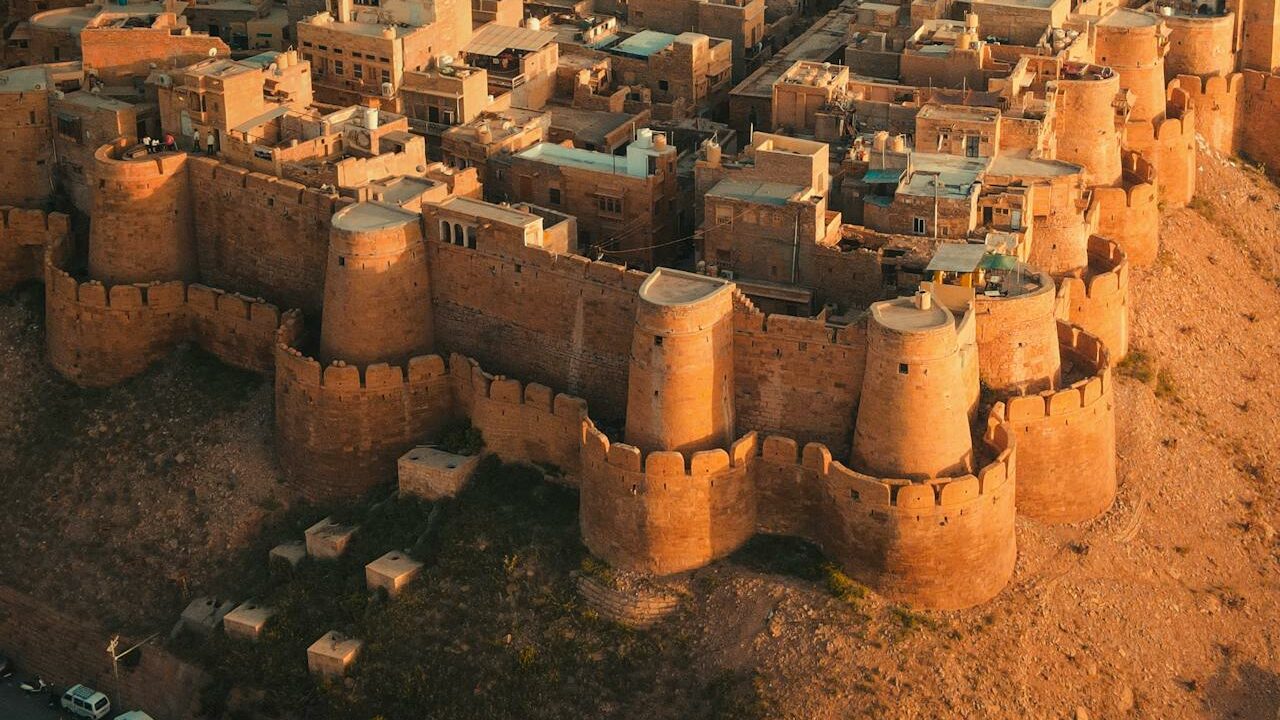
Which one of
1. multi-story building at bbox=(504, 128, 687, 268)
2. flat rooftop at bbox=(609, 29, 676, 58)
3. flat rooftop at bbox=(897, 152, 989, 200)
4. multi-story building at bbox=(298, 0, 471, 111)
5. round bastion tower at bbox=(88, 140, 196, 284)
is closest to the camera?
flat rooftop at bbox=(897, 152, 989, 200)

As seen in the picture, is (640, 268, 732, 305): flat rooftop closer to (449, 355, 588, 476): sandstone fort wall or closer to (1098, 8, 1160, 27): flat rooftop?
(449, 355, 588, 476): sandstone fort wall

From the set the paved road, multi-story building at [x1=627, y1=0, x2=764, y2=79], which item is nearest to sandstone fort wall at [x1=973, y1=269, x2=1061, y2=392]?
multi-story building at [x1=627, y1=0, x2=764, y2=79]

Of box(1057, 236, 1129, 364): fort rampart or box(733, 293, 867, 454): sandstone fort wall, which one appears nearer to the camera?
box(733, 293, 867, 454): sandstone fort wall

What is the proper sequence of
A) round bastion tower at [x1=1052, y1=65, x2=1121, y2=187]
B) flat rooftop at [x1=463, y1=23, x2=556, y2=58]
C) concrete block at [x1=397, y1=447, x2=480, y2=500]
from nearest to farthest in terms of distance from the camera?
1. concrete block at [x1=397, y1=447, x2=480, y2=500]
2. round bastion tower at [x1=1052, y1=65, x2=1121, y2=187]
3. flat rooftop at [x1=463, y1=23, x2=556, y2=58]

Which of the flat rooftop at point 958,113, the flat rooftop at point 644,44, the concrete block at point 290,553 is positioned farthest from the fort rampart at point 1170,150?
the concrete block at point 290,553

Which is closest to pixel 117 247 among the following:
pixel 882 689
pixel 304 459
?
pixel 304 459

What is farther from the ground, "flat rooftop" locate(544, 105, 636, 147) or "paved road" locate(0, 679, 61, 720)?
"flat rooftop" locate(544, 105, 636, 147)

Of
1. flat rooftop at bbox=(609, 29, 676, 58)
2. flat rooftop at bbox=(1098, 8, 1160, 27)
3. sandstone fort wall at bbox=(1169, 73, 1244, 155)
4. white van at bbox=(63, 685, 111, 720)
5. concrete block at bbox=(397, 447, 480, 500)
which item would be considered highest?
flat rooftop at bbox=(1098, 8, 1160, 27)

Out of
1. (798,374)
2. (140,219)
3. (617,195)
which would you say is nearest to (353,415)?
(140,219)
